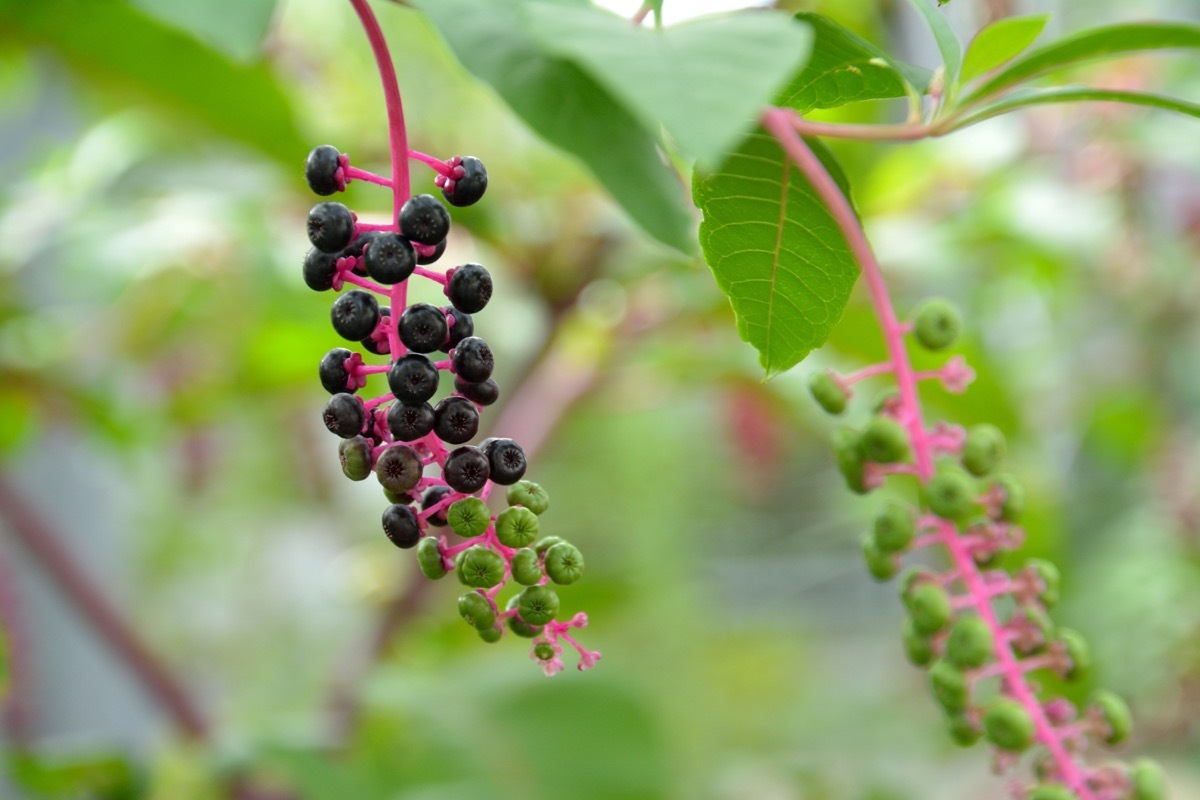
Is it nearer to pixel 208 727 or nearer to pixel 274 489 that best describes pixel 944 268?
pixel 208 727

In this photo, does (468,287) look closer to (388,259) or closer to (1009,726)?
(388,259)

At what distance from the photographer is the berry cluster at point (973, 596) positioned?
37 cm

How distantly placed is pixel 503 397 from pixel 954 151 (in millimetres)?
527

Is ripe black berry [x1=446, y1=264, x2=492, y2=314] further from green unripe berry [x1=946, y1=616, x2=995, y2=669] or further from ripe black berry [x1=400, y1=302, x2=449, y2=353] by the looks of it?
green unripe berry [x1=946, y1=616, x2=995, y2=669]

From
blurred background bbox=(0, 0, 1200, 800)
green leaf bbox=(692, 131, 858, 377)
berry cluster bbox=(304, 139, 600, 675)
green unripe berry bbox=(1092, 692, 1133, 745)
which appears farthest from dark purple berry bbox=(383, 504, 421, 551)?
blurred background bbox=(0, 0, 1200, 800)

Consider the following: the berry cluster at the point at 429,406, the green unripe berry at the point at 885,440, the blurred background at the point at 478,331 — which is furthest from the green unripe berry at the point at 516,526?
the blurred background at the point at 478,331

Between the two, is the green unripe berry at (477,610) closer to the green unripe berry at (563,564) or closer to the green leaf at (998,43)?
the green unripe berry at (563,564)

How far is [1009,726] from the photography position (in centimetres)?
37

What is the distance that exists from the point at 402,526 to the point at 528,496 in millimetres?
37

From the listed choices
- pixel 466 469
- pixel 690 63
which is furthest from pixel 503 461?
pixel 690 63

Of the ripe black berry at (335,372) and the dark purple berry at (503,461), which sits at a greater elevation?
the ripe black berry at (335,372)

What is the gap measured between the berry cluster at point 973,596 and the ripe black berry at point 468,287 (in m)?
0.15

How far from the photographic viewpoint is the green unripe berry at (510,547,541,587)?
311 mm

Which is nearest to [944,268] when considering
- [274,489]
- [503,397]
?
[503,397]
